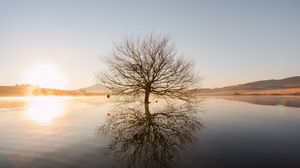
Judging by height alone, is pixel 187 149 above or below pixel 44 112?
below

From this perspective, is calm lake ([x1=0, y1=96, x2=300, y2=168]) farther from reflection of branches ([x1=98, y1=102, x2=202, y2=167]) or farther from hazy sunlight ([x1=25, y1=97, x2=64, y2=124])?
hazy sunlight ([x1=25, y1=97, x2=64, y2=124])

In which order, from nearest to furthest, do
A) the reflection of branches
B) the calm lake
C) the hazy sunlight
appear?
the calm lake
the reflection of branches
the hazy sunlight

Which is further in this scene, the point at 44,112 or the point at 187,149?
the point at 44,112

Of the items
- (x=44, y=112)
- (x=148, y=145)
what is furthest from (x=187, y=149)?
(x=44, y=112)

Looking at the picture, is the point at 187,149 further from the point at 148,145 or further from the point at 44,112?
the point at 44,112

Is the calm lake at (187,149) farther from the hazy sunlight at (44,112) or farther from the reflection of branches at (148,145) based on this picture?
the hazy sunlight at (44,112)

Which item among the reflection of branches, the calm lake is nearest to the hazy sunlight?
the calm lake

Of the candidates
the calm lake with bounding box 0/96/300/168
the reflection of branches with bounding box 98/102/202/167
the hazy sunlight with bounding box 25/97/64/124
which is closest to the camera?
the calm lake with bounding box 0/96/300/168

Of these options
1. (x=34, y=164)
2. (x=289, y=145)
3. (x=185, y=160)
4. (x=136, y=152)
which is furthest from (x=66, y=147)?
(x=289, y=145)

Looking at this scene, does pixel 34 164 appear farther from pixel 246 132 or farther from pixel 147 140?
pixel 246 132

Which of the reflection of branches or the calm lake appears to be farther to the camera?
the reflection of branches

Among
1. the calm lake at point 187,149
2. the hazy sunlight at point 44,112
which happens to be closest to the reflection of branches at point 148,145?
the calm lake at point 187,149

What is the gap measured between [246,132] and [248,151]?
14.6 feet

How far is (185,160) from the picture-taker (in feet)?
25.8
